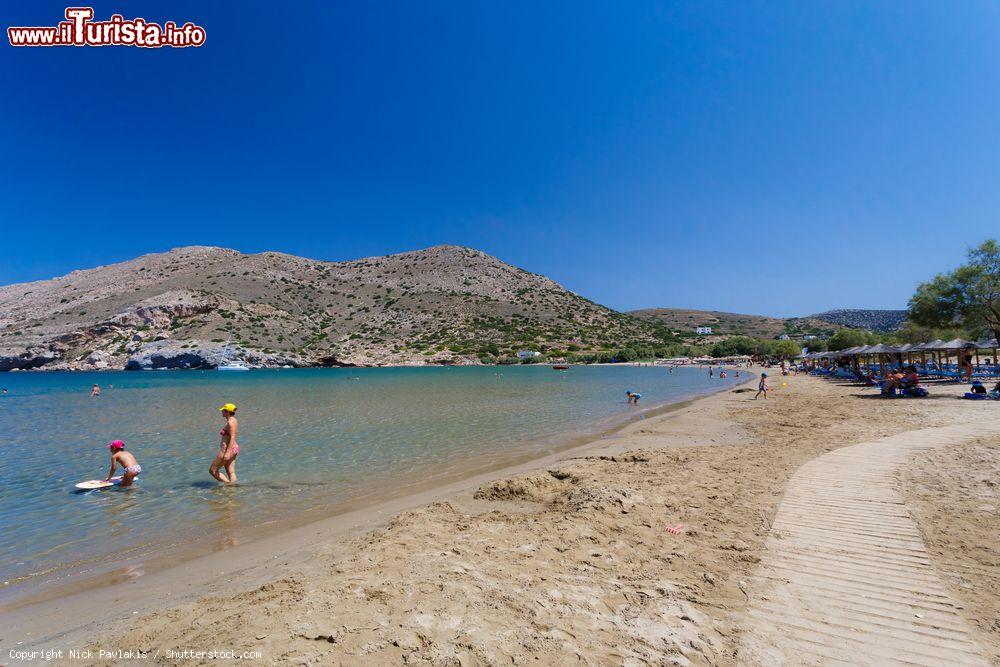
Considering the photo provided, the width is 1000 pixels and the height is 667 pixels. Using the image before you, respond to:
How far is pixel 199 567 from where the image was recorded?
228 inches

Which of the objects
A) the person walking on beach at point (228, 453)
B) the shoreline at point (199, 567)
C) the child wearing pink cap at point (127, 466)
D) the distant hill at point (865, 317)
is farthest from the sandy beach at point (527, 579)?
the distant hill at point (865, 317)

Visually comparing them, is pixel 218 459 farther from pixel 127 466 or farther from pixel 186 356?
pixel 186 356

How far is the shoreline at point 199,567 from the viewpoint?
4645 mm

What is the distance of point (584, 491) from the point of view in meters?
7.53

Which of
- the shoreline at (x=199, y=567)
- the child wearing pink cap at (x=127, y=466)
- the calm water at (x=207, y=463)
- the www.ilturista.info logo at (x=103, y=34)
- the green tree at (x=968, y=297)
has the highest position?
the www.ilturista.info logo at (x=103, y=34)

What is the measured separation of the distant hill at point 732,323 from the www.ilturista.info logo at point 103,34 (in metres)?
139

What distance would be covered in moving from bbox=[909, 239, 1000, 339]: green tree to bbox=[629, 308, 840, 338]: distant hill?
103981mm

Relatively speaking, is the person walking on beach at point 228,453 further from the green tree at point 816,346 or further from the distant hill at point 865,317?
the distant hill at point 865,317

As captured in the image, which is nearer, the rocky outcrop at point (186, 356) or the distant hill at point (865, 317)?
the rocky outcrop at point (186, 356)

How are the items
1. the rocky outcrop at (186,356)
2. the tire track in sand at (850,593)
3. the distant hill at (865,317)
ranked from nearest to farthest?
the tire track in sand at (850,593) < the rocky outcrop at (186,356) < the distant hill at (865,317)

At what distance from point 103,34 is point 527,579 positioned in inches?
689

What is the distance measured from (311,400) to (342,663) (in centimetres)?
2982

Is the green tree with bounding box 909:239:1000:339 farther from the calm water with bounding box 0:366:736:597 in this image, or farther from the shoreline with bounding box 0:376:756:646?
the shoreline with bounding box 0:376:756:646

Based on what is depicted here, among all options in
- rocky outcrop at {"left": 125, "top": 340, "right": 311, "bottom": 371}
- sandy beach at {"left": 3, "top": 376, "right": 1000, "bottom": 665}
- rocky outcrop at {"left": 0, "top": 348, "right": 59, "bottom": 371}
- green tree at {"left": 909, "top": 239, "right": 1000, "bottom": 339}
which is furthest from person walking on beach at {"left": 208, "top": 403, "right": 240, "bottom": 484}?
rocky outcrop at {"left": 0, "top": 348, "right": 59, "bottom": 371}
